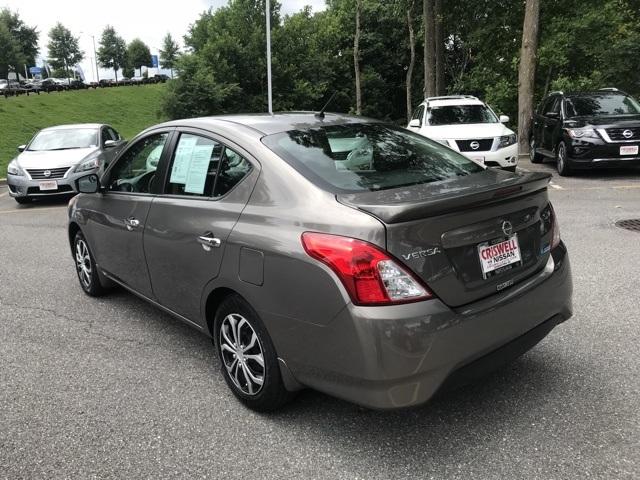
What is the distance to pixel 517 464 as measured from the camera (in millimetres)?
2508

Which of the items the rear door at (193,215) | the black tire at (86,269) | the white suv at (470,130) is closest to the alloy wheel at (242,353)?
the rear door at (193,215)

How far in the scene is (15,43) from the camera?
2606 inches

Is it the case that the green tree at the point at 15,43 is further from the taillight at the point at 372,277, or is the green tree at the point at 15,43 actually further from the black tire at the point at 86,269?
the taillight at the point at 372,277

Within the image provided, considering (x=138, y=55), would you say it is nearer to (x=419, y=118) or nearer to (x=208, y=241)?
(x=419, y=118)

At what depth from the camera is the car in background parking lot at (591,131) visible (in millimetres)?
10164

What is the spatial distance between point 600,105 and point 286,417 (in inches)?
422

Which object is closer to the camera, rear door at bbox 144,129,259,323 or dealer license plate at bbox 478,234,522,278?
dealer license plate at bbox 478,234,522,278

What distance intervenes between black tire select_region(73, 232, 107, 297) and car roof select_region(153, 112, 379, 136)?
5.61 feet

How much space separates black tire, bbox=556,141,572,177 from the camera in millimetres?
10781

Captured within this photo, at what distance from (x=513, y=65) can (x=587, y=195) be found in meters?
20.7

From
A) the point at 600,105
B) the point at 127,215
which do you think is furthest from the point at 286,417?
the point at 600,105

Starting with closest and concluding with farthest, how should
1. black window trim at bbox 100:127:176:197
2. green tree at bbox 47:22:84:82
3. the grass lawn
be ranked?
1. black window trim at bbox 100:127:176:197
2. the grass lawn
3. green tree at bbox 47:22:84:82

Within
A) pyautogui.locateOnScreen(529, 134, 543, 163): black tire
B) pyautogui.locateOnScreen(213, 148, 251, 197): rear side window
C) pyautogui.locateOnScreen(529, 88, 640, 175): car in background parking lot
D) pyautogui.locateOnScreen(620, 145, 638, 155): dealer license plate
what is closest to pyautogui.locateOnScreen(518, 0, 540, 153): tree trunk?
pyautogui.locateOnScreen(529, 134, 543, 163): black tire

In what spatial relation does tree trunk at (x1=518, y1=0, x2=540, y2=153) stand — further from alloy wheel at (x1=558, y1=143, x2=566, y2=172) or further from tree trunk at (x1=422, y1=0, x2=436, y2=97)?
tree trunk at (x1=422, y1=0, x2=436, y2=97)
